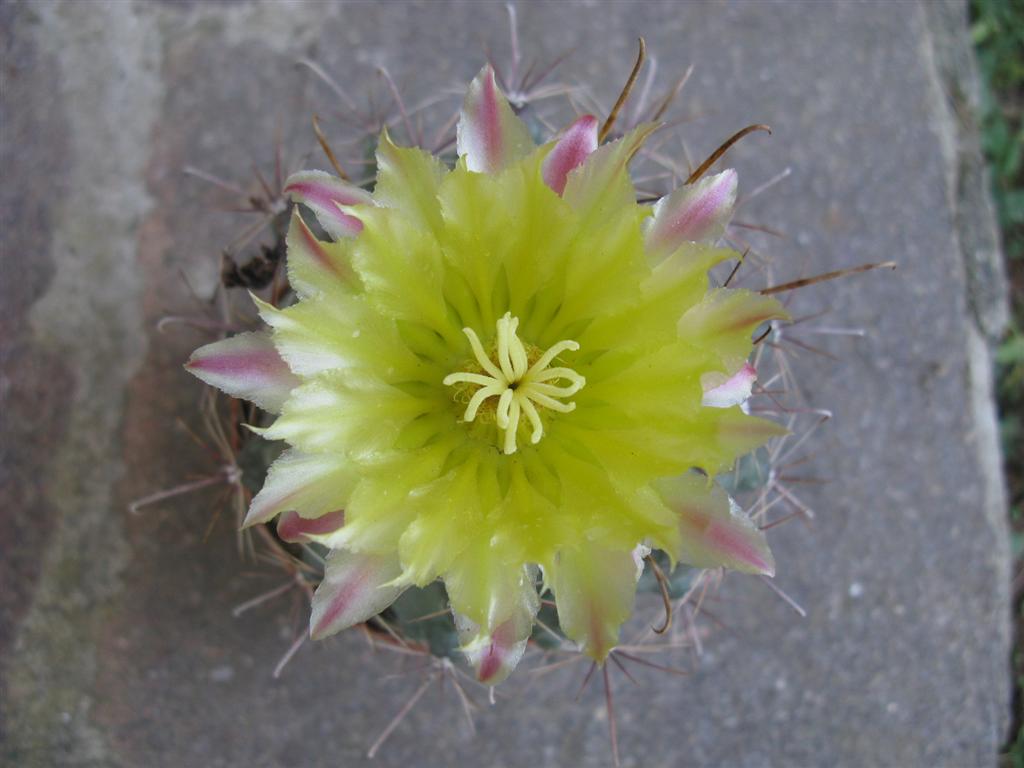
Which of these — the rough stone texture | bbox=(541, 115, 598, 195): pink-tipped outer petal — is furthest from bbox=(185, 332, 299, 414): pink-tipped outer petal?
the rough stone texture

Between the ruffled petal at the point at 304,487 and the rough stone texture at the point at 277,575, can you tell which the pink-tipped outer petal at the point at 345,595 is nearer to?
the ruffled petal at the point at 304,487

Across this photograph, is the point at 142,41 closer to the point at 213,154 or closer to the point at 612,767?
the point at 213,154

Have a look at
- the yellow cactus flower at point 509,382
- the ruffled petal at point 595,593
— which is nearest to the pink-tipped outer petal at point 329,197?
the yellow cactus flower at point 509,382

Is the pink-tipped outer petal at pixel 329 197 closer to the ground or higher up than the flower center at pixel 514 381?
higher up

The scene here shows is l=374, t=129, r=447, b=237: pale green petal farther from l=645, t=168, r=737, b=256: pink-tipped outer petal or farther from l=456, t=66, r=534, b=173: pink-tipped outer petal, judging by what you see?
l=645, t=168, r=737, b=256: pink-tipped outer petal

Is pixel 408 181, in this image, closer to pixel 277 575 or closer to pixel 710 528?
pixel 710 528

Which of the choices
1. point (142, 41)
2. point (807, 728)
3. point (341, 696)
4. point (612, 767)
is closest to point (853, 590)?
point (807, 728)

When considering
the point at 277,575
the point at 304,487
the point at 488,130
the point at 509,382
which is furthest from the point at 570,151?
the point at 277,575
